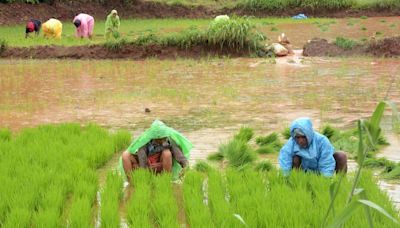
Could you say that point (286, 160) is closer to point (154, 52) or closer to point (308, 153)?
point (308, 153)

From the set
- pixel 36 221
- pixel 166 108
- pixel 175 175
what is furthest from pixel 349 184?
pixel 166 108

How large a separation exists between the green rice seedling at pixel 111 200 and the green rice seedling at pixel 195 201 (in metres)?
0.49

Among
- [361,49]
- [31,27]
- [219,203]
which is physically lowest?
[219,203]

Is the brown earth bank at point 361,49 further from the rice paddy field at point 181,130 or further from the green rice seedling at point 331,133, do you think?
the green rice seedling at point 331,133

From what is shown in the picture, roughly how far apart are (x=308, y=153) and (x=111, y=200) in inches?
63.8

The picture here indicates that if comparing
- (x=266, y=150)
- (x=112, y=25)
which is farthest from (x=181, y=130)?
(x=112, y=25)

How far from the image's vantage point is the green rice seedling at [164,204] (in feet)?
14.0

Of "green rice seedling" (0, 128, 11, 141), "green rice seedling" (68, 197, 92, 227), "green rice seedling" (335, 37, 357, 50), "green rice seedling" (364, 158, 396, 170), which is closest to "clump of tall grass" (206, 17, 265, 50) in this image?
"green rice seedling" (335, 37, 357, 50)

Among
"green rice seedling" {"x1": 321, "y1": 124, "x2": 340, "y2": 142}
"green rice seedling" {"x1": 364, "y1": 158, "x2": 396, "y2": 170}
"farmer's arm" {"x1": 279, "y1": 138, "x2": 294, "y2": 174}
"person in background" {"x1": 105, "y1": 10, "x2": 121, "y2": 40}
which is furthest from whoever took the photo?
"person in background" {"x1": 105, "y1": 10, "x2": 121, "y2": 40}

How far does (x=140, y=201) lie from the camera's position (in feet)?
15.4

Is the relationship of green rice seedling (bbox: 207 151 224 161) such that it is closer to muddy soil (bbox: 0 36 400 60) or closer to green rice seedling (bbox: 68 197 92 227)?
green rice seedling (bbox: 68 197 92 227)

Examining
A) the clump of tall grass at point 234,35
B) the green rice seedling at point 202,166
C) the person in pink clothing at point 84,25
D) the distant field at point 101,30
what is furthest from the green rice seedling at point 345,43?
the green rice seedling at point 202,166

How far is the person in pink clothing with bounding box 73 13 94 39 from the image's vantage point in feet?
61.3

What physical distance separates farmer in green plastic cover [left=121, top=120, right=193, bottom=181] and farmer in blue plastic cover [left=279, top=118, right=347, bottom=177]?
0.89m
